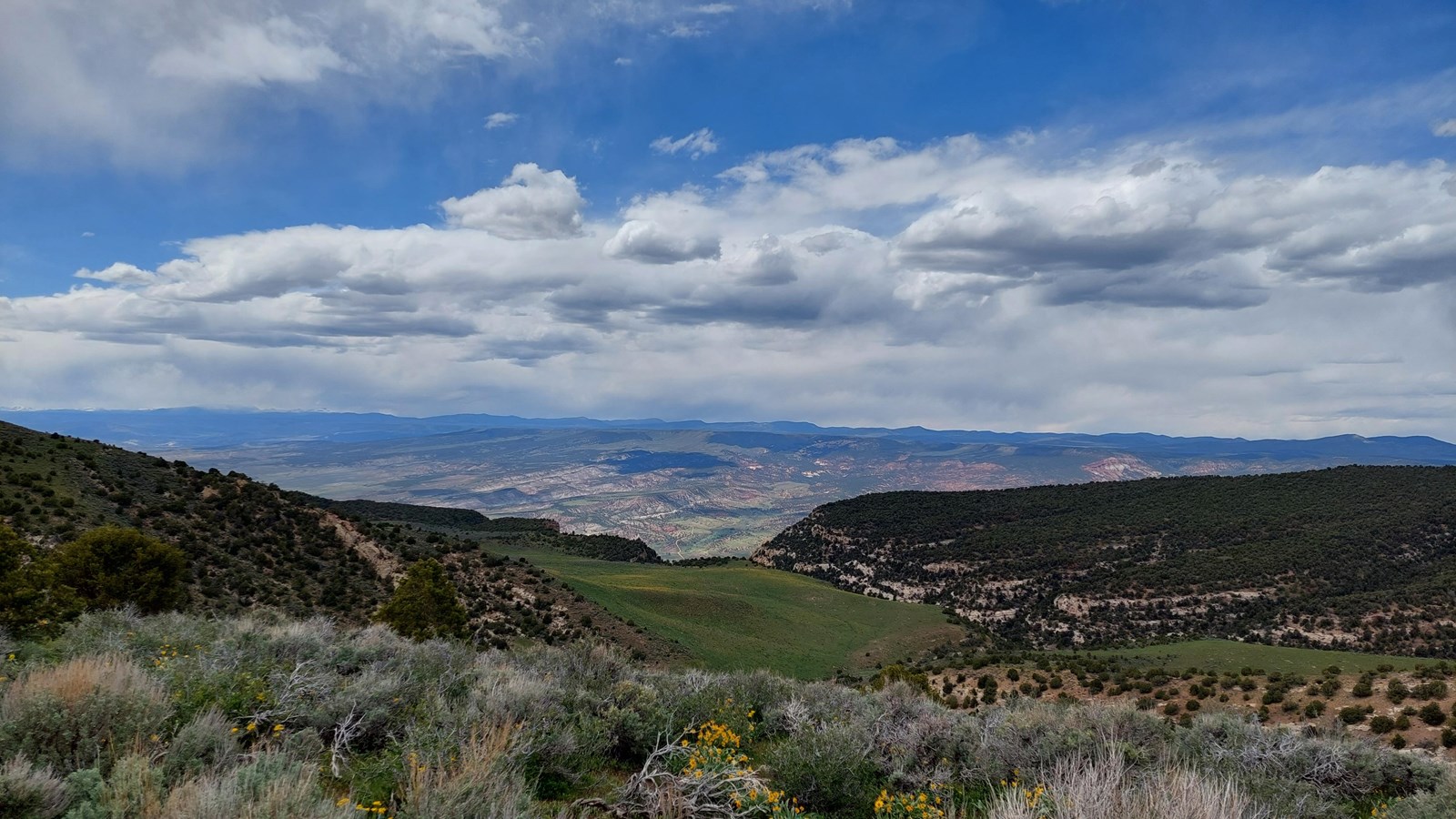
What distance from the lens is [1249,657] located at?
32.6 metres

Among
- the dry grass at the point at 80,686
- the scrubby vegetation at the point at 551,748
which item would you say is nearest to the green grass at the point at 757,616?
the scrubby vegetation at the point at 551,748

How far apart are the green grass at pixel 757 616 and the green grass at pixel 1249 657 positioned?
15781 millimetres

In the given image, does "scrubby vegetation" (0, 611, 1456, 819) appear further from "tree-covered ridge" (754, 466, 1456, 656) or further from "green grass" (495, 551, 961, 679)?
"tree-covered ridge" (754, 466, 1456, 656)

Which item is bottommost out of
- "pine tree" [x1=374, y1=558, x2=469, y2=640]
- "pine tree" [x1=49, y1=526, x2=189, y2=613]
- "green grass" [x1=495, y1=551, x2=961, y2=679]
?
"green grass" [x1=495, y1=551, x2=961, y2=679]

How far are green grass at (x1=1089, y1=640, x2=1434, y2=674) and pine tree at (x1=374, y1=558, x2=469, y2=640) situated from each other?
107ft

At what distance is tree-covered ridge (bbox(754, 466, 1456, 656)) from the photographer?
4188cm

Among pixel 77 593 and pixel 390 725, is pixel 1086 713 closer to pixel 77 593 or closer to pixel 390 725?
pixel 390 725

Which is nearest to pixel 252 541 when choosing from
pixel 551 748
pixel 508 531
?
pixel 551 748

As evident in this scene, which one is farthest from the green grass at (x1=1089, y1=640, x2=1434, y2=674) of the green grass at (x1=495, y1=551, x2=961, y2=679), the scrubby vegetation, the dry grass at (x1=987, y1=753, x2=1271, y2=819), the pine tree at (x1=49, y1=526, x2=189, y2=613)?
the pine tree at (x1=49, y1=526, x2=189, y2=613)

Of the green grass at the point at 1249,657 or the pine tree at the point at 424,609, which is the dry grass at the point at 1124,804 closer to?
the pine tree at the point at 424,609

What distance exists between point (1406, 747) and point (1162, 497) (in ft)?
223

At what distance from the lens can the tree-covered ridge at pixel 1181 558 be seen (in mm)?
41875

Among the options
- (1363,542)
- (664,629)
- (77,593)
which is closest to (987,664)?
(664,629)

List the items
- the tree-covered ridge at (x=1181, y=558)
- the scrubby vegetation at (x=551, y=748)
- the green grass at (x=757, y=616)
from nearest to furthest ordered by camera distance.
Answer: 1. the scrubby vegetation at (x=551, y=748)
2. the green grass at (x=757, y=616)
3. the tree-covered ridge at (x=1181, y=558)
